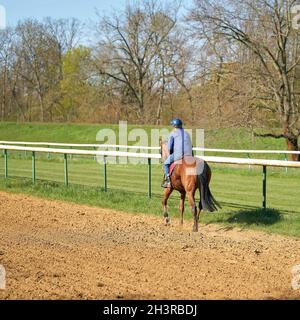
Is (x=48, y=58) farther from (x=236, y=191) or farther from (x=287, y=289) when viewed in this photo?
(x=287, y=289)

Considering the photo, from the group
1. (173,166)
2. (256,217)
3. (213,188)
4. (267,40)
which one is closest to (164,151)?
(173,166)

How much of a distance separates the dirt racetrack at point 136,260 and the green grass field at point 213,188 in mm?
792

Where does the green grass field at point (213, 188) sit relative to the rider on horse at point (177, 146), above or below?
below

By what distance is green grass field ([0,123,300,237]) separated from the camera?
421 inches

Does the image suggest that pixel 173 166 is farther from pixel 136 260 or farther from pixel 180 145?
pixel 136 260

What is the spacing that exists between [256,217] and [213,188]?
229 inches

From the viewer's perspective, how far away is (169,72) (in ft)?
147

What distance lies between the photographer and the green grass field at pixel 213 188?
10688mm

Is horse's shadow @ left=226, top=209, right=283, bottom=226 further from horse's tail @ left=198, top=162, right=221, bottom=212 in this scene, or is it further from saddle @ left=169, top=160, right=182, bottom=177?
saddle @ left=169, top=160, right=182, bottom=177

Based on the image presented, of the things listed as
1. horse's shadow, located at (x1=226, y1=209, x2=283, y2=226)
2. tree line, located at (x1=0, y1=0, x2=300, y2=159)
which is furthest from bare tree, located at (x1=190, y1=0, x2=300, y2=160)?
horse's shadow, located at (x1=226, y1=209, x2=283, y2=226)

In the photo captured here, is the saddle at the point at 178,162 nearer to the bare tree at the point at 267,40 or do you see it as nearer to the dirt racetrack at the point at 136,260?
the dirt racetrack at the point at 136,260

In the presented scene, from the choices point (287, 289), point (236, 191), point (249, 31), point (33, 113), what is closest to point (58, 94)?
point (33, 113)

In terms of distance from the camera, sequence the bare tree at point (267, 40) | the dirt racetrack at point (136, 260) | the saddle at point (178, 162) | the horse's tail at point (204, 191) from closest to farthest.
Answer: the dirt racetrack at point (136, 260)
the horse's tail at point (204, 191)
the saddle at point (178, 162)
the bare tree at point (267, 40)

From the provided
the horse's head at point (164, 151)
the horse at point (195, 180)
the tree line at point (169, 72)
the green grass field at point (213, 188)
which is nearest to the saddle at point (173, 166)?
the horse at point (195, 180)
